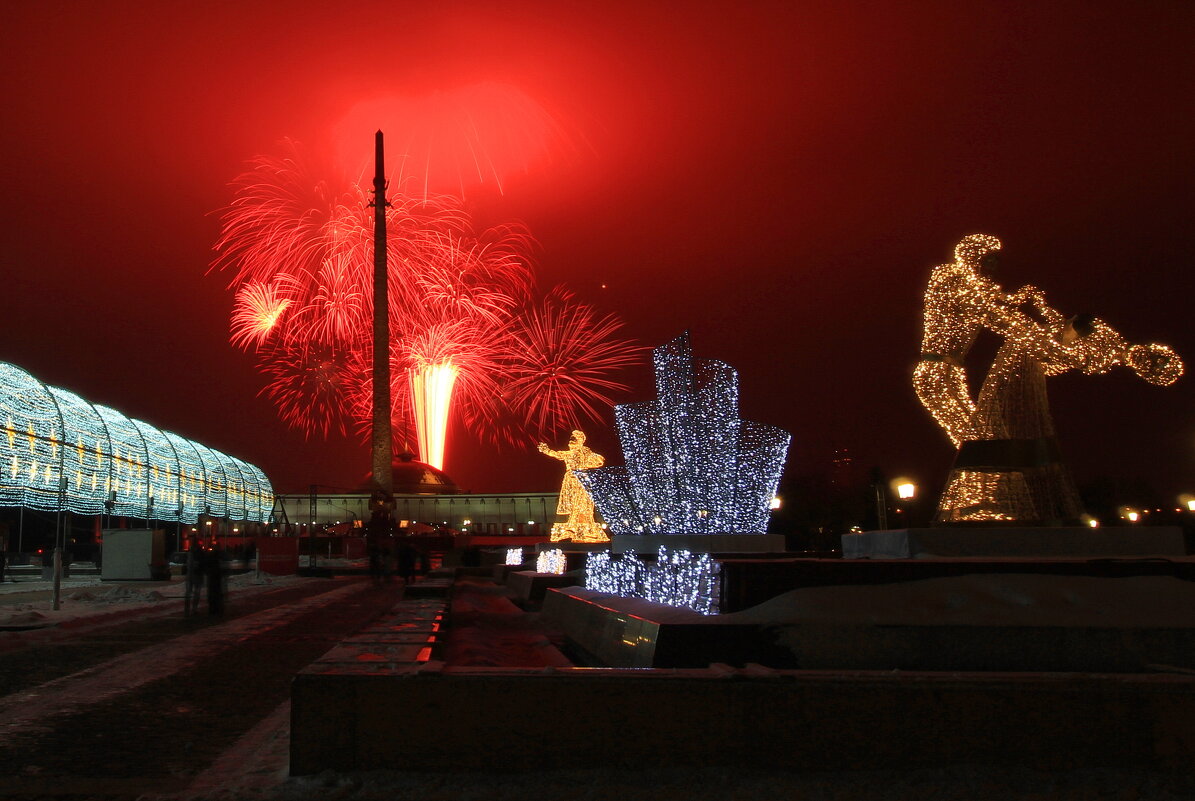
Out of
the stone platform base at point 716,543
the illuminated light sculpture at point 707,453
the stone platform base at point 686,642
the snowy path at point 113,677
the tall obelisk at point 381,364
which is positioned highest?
the tall obelisk at point 381,364

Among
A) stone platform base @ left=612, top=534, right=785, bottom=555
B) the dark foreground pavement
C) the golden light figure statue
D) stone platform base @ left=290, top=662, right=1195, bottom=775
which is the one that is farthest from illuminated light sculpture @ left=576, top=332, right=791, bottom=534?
the golden light figure statue

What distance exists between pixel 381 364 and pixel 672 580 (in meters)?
33.1

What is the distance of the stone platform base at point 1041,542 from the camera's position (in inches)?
459

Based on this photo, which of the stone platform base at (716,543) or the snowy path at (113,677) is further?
the stone platform base at (716,543)

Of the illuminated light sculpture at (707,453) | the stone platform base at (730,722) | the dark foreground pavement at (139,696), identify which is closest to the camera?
the stone platform base at (730,722)

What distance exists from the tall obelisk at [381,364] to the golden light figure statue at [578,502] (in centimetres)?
1099

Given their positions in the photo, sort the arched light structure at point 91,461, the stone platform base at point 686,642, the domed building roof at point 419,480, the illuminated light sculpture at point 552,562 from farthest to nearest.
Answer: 1. the domed building roof at point 419,480
2. the arched light structure at point 91,461
3. the illuminated light sculpture at point 552,562
4. the stone platform base at point 686,642

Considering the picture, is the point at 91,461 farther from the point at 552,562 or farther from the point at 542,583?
the point at 542,583

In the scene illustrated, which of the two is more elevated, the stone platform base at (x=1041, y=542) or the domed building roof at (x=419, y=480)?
the domed building roof at (x=419, y=480)

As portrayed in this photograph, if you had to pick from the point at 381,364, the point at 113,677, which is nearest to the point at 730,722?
the point at 113,677

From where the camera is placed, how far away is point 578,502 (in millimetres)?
31922

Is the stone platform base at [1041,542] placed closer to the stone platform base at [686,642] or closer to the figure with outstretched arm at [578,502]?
the stone platform base at [686,642]

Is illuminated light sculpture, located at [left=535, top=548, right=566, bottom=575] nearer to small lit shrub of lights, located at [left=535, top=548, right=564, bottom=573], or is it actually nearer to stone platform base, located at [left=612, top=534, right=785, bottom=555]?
small lit shrub of lights, located at [left=535, top=548, right=564, bottom=573]

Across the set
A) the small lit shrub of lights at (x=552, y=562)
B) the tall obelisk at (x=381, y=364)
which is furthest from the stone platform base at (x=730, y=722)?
the tall obelisk at (x=381, y=364)
